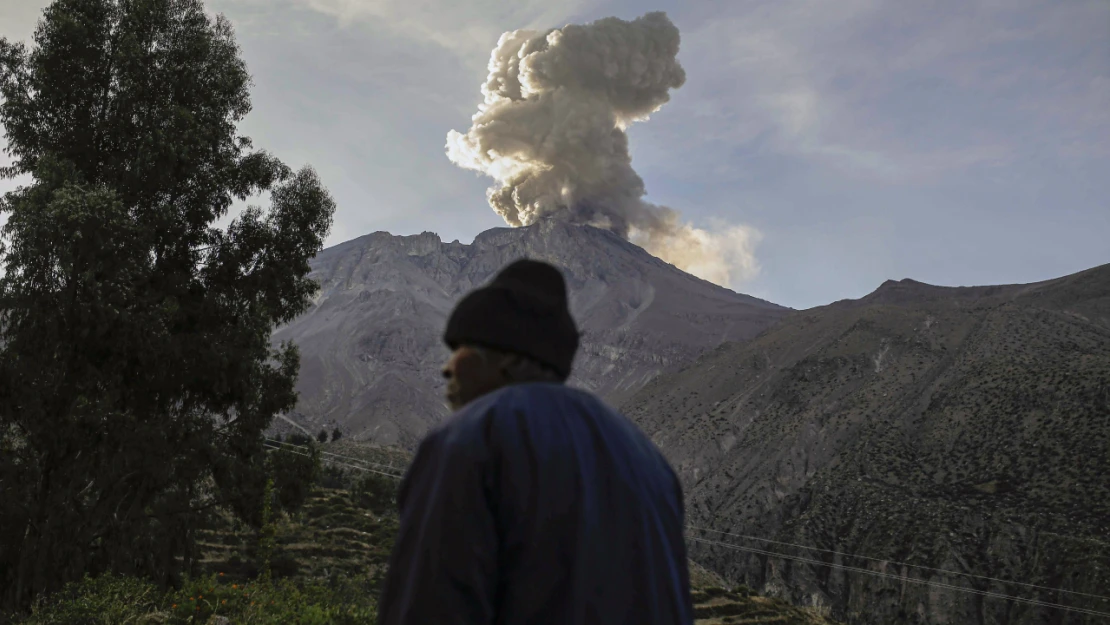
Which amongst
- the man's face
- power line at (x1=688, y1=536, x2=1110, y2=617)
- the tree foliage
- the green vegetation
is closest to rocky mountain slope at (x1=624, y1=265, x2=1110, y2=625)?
power line at (x1=688, y1=536, x2=1110, y2=617)

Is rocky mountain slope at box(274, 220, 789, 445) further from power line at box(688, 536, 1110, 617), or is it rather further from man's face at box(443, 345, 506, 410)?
A: man's face at box(443, 345, 506, 410)

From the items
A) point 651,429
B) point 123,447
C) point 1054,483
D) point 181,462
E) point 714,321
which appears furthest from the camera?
point 714,321

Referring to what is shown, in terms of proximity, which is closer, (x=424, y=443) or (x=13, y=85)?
(x=424, y=443)

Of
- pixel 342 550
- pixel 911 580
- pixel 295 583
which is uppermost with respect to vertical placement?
pixel 295 583

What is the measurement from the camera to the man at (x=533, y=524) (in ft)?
5.20

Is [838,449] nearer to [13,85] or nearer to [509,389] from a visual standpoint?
[13,85]

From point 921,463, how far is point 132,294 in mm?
53034

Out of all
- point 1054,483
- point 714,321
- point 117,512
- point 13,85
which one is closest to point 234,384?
point 117,512

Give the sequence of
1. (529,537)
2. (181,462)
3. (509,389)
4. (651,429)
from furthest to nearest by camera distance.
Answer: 1. (651,429)
2. (181,462)
3. (509,389)
4. (529,537)

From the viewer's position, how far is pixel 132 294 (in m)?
13.7

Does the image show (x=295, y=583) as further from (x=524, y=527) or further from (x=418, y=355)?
(x=418, y=355)

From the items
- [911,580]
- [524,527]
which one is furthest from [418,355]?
[524,527]

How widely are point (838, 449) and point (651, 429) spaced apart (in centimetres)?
2735

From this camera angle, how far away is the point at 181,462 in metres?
15.1
